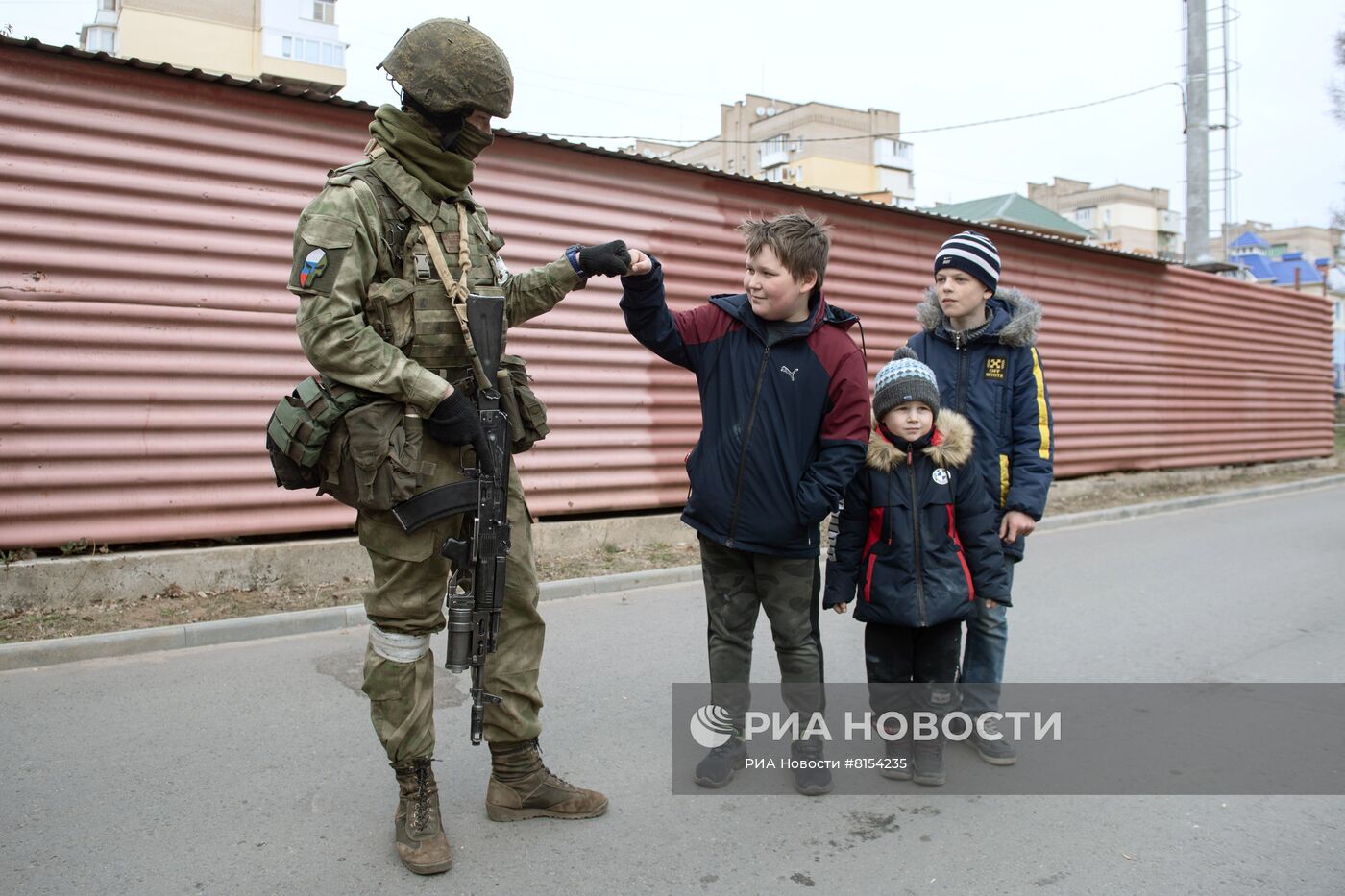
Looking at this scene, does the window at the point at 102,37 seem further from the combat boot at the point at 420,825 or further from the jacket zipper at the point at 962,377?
the combat boot at the point at 420,825

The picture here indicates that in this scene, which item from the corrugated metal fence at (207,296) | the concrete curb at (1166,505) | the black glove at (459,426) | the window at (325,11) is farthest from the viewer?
the window at (325,11)

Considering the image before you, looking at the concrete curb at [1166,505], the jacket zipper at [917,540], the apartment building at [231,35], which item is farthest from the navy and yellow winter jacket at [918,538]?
the apartment building at [231,35]

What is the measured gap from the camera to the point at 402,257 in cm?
294

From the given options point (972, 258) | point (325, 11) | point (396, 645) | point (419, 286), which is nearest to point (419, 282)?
point (419, 286)

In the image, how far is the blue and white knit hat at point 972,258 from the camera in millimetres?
3809

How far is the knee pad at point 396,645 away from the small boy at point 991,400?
2077 mm

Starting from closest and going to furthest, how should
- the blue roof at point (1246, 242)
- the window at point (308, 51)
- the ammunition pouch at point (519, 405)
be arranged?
1. the ammunition pouch at point (519, 405)
2. the window at point (308, 51)
3. the blue roof at point (1246, 242)

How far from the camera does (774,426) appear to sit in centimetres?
340

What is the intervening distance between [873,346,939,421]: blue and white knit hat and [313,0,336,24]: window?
5354 cm

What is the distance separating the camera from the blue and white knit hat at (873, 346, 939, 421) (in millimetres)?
3574

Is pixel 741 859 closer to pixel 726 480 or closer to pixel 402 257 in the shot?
pixel 726 480

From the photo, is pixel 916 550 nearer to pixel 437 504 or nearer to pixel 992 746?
pixel 992 746

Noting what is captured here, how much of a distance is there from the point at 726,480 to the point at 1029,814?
153cm

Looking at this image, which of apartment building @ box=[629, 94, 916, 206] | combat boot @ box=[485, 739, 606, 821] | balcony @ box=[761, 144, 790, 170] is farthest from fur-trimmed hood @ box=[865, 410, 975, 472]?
balcony @ box=[761, 144, 790, 170]
